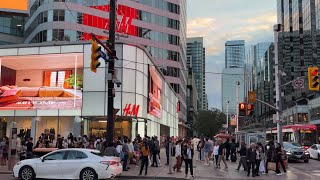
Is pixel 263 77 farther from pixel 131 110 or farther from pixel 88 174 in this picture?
pixel 88 174

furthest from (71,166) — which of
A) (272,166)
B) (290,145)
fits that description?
(290,145)

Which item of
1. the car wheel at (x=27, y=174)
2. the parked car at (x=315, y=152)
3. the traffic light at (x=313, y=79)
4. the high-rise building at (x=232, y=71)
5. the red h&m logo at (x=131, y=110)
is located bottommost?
the parked car at (x=315, y=152)

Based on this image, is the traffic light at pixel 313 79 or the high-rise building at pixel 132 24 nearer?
the traffic light at pixel 313 79

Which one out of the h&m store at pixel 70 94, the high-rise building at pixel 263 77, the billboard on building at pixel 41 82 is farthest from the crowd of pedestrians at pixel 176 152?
the high-rise building at pixel 263 77

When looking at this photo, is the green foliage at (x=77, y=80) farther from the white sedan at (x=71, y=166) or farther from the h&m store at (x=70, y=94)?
the white sedan at (x=71, y=166)

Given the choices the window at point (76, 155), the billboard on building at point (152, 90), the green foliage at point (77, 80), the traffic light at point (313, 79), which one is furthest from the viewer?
the billboard on building at point (152, 90)

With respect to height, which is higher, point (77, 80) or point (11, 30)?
point (11, 30)

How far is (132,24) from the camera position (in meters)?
75.4

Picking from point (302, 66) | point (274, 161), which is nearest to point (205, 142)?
point (274, 161)

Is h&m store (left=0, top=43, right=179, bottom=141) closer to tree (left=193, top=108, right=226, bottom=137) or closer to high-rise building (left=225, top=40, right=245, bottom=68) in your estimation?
high-rise building (left=225, top=40, right=245, bottom=68)

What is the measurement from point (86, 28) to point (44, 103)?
129 ft

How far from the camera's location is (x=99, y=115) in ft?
109

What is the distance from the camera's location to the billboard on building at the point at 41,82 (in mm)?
34438

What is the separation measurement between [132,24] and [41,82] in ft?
132
